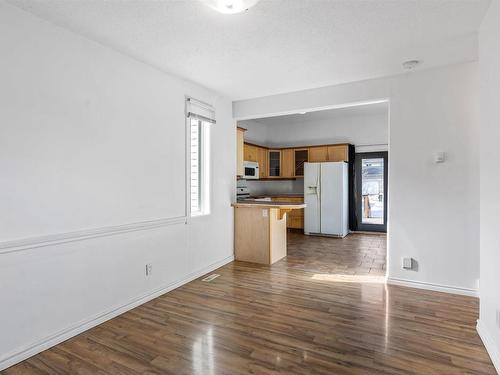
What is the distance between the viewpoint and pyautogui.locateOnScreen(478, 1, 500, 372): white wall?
6.52ft

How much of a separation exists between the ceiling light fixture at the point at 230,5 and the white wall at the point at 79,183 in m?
1.26

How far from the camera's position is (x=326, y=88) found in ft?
13.0

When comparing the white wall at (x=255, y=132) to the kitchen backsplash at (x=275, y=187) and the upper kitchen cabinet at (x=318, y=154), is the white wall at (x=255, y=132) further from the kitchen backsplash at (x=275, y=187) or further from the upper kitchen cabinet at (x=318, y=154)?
the upper kitchen cabinet at (x=318, y=154)

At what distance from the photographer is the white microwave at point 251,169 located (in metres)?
6.54

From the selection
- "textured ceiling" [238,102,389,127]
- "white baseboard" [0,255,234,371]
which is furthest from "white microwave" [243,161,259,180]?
"white baseboard" [0,255,234,371]

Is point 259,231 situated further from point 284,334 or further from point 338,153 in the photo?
point 338,153

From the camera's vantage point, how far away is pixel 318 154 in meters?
7.13

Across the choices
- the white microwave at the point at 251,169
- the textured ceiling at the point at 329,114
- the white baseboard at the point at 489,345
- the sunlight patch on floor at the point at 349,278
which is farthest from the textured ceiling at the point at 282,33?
the white microwave at the point at 251,169

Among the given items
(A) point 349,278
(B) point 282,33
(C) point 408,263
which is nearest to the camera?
(B) point 282,33

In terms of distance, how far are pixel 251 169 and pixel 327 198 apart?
6.01ft

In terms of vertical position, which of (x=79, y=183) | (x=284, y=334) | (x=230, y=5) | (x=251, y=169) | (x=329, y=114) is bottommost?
(x=284, y=334)

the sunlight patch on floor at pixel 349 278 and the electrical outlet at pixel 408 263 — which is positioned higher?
the electrical outlet at pixel 408 263

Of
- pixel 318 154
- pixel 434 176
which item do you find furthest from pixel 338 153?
pixel 434 176

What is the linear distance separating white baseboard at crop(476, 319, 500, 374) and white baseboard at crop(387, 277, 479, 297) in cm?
88
